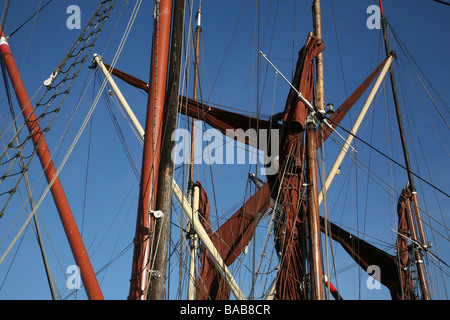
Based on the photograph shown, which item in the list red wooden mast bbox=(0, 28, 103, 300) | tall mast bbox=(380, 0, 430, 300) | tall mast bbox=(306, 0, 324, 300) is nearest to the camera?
red wooden mast bbox=(0, 28, 103, 300)

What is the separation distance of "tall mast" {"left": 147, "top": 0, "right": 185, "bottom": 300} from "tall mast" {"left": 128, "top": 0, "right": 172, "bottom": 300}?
12 centimetres

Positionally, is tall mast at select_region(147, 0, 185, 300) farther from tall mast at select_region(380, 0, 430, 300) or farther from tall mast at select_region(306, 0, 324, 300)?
tall mast at select_region(380, 0, 430, 300)

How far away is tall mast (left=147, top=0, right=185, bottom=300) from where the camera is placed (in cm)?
616

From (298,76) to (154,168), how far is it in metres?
9.68

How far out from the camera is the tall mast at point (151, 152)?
6496 millimetres

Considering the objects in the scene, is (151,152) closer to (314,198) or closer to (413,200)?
(314,198)

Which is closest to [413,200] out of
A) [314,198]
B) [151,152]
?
[314,198]

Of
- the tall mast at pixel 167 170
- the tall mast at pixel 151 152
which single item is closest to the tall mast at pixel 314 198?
the tall mast at pixel 151 152

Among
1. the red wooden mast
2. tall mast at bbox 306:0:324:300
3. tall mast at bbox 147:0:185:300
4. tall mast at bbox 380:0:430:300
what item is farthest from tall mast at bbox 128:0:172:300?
tall mast at bbox 380:0:430:300

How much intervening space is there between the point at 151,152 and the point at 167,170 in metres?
0.65

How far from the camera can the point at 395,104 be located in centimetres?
2442

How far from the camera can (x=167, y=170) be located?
22.2 ft
